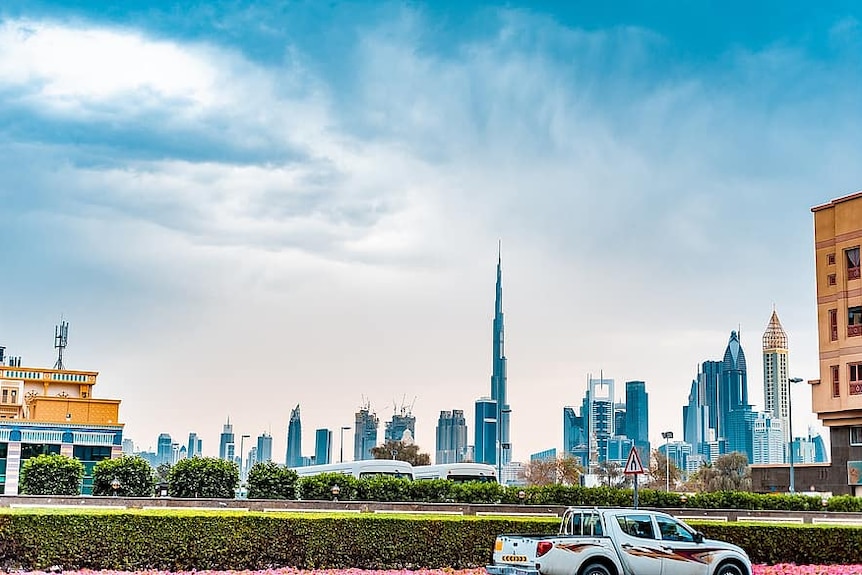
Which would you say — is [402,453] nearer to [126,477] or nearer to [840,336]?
[840,336]

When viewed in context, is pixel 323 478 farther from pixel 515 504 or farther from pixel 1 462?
pixel 1 462

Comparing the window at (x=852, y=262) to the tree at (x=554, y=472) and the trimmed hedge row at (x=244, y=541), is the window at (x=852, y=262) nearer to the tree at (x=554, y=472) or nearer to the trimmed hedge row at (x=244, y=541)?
the trimmed hedge row at (x=244, y=541)

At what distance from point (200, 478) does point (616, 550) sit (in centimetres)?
2017

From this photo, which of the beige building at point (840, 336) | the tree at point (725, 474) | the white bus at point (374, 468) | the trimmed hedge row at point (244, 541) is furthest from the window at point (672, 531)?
the tree at point (725, 474)

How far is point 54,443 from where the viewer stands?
60.0 m

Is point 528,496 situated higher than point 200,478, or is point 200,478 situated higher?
point 200,478

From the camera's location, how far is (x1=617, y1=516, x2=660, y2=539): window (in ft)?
59.8

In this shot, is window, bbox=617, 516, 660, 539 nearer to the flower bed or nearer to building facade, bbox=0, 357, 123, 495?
the flower bed

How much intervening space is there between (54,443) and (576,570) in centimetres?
4941

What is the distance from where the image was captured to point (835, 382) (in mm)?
49438

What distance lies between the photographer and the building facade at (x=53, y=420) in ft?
193

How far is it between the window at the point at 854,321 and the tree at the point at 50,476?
116 ft

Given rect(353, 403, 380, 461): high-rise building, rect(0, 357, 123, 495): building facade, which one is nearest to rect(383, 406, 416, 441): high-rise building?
rect(353, 403, 380, 461): high-rise building

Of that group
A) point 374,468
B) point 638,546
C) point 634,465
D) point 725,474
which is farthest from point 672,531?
point 725,474
